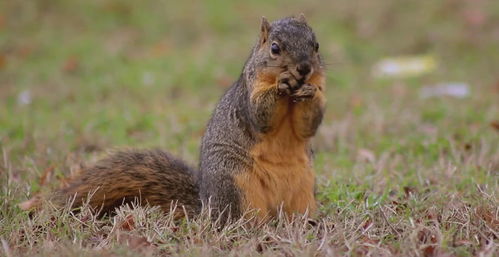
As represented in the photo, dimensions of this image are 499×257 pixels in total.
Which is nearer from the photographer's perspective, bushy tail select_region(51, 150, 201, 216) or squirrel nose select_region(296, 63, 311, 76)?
squirrel nose select_region(296, 63, 311, 76)

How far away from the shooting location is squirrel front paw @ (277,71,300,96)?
3562 mm

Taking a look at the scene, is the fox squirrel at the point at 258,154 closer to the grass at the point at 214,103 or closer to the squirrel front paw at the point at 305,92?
the squirrel front paw at the point at 305,92

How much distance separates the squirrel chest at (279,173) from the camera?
371 centimetres

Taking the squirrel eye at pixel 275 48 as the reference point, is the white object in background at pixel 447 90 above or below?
below

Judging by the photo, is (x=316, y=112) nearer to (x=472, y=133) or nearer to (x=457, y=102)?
(x=472, y=133)

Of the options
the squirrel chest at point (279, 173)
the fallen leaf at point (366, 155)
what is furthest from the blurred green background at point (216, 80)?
the squirrel chest at point (279, 173)

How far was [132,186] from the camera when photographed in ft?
12.9

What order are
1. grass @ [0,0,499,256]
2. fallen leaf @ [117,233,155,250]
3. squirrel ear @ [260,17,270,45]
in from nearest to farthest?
fallen leaf @ [117,233,155,250], grass @ [0,0,499,256], squirrel ear @ [260,17,270,45]

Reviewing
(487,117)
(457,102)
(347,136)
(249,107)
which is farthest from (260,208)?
(457,102)

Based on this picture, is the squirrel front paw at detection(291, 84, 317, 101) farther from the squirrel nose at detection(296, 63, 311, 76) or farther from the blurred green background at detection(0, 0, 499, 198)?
the blurred green background at detection(0, 0, 499, 198)

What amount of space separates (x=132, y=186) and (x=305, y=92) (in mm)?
1005

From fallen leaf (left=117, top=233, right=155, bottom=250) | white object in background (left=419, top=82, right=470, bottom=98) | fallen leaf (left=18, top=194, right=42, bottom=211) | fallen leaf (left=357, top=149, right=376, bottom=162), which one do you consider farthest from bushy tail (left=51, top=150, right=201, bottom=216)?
white object in background (left=419, top=82, right=470, bottom=98)

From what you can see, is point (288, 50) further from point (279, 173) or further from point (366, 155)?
point (366, 155)

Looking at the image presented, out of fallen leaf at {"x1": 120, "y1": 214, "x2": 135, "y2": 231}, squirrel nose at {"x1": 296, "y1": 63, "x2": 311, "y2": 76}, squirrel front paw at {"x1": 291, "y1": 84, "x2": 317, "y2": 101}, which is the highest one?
squirrel nose at {"x1": 296, "y1": 63, "x2": 311, "y2": 76}
